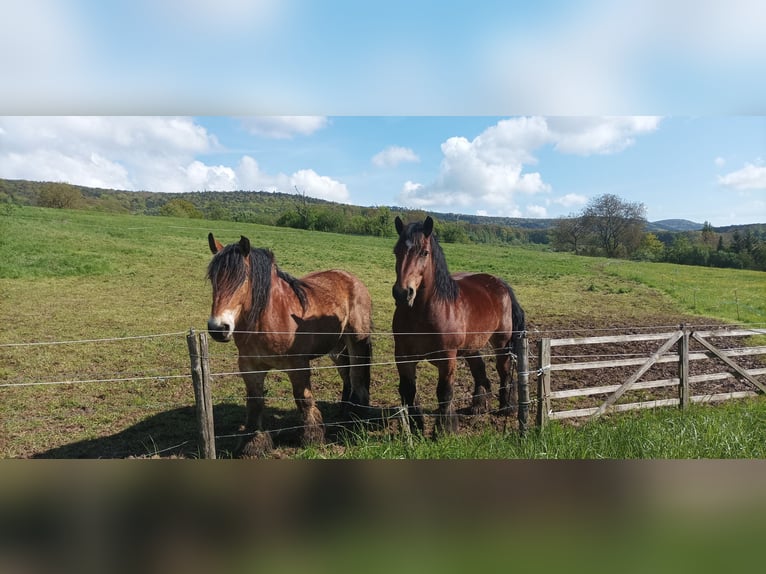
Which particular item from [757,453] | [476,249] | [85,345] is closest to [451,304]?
[476,249]

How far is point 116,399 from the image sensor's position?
3986mm

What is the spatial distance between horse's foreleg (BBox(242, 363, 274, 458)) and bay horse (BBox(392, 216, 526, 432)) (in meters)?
1.16

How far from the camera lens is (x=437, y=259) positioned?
3379 mm

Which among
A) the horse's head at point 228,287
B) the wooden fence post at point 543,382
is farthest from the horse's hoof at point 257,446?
the wooden fence post at point 543,382

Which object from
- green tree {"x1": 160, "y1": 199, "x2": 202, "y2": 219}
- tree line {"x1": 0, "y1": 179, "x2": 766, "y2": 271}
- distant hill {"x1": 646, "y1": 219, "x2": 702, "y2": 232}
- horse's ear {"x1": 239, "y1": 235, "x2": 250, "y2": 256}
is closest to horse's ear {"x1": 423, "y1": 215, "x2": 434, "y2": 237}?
tree line {"x1": 0, "y1": 179, "x2": 766, "y2": 271}

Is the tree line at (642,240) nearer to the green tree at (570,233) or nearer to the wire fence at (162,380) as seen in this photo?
the green tree at (570,233)

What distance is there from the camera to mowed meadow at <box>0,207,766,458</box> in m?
3.37

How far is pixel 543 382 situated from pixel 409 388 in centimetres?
119

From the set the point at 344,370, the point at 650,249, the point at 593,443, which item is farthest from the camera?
the point at 344,370

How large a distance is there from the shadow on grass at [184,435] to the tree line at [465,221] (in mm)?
1829

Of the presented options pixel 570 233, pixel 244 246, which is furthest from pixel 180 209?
pixel 570 233

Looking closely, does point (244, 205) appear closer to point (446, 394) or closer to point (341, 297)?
point (341, 297)

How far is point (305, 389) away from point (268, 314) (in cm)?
70

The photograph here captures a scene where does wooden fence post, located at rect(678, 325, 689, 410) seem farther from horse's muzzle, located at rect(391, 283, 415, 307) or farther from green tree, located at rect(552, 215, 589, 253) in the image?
horse's muzzle, located at rect(391, 283, 415, 307)
